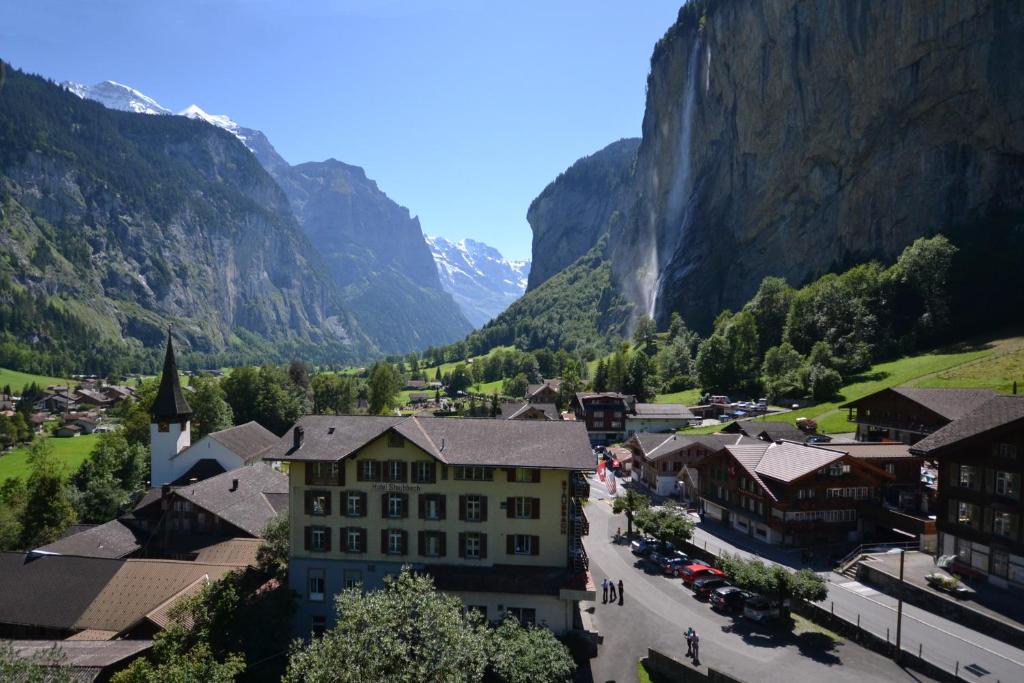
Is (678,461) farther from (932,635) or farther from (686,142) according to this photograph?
(686,142)

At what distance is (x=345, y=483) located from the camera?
1618 inches

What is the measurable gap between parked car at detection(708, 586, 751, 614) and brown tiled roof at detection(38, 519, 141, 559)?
44309 millimetres

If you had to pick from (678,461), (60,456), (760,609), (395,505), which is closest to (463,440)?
(395,505)

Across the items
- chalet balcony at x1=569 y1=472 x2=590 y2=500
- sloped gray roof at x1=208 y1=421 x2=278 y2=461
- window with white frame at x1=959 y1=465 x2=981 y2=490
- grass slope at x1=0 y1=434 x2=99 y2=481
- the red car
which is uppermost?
window with white frame at x1=959 y1=465 x2=981 y2=490

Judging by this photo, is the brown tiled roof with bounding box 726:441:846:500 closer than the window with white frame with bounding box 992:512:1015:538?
No

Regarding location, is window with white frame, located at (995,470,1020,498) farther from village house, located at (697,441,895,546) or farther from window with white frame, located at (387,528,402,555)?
window with white frame, located at (387,528,402,555)

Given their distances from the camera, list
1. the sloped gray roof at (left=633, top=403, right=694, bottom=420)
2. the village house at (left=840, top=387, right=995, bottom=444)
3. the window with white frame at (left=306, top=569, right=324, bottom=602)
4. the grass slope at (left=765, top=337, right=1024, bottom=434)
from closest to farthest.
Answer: the window with white frame at (left=306, top=569, right=324, bottom=602), the village house at (left=840, top=387, right=995, bottom=444), the grass slope at (left=765, top=337, right=1024, bottom=434), the sloped gray roof at (left=633, top=403, right=694, bottom=420)

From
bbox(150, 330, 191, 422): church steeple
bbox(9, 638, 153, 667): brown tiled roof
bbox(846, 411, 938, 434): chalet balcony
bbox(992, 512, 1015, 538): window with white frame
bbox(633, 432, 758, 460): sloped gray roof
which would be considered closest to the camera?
bbox(9, 638, 153, 667): brown tiled roof

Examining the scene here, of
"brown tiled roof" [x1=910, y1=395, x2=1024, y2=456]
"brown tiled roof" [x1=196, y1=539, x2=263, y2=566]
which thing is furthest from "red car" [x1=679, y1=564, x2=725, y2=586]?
"brown tiled roof" [x1=196, y1=539, x2=263, y2=566]

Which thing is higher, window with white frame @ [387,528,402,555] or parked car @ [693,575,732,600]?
window with white frame @ [387,528,402,555]

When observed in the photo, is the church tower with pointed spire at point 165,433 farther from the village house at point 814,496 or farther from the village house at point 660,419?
the village house at point 660,419

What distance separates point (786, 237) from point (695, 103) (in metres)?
61.1

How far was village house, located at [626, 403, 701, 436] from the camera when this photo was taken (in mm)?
108250

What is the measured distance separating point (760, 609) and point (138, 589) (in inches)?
1511
